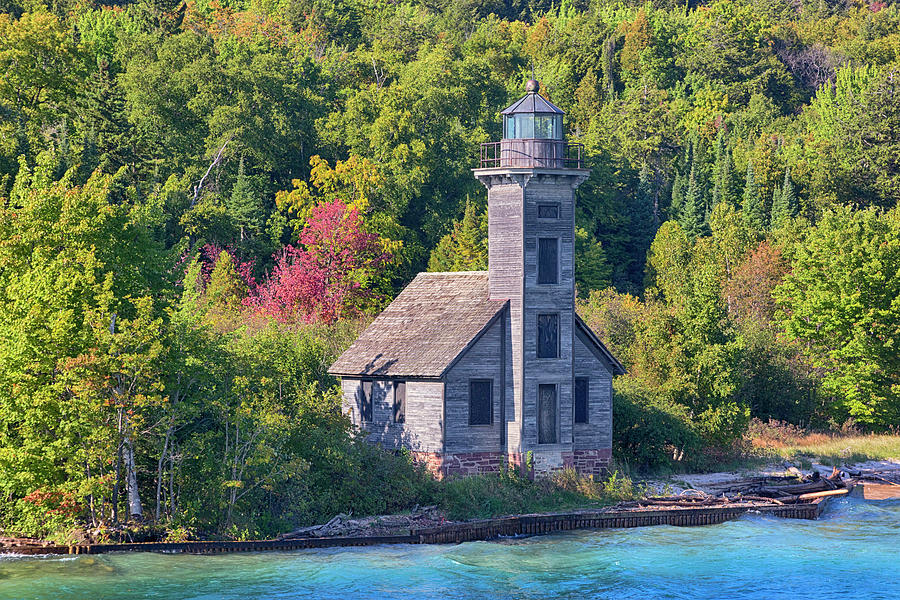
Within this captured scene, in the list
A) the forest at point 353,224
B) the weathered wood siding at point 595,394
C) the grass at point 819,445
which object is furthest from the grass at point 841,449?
the weathered wood siding at point 595,394

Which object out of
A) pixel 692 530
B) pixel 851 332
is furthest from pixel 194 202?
pixel 692 530

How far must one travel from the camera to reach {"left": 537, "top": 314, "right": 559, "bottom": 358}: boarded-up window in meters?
39.8

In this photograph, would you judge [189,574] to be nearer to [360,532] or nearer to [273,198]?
[360,532]

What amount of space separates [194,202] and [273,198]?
6036 millimetres

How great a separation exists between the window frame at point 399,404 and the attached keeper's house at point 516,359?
0.05 metres

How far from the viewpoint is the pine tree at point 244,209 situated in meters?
68.9

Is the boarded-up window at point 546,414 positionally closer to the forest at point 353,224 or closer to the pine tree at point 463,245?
the forest at point 353,224

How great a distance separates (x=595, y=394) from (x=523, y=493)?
468 centimetres

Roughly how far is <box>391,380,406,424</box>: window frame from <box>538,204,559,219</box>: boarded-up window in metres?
6.90

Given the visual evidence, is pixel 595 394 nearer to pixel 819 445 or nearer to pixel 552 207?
pixel 552 207

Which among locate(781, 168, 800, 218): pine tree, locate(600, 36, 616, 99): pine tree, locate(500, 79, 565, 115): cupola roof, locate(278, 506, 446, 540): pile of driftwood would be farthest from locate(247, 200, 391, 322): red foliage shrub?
locate(600, 36, 616, 99): pine tree

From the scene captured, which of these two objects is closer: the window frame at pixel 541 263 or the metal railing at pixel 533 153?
the window frame at pixel 541 263

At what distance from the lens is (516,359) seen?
1549 inches

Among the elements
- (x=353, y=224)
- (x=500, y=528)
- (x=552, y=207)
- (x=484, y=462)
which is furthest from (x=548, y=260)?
(x=353, y=224)
